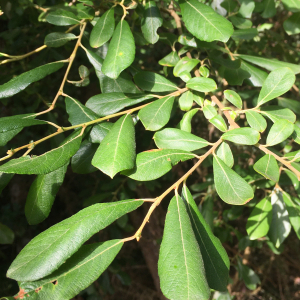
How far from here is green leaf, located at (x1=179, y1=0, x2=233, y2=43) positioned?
69cm

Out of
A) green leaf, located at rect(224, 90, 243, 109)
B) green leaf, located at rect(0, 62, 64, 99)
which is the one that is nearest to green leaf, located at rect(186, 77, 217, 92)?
green leaf, located at rect(224, 90, 243, 109)

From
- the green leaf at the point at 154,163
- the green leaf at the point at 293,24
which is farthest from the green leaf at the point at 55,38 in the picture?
the green leaf at the point at 293,24

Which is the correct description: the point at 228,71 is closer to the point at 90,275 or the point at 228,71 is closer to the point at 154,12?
the point at 154,12

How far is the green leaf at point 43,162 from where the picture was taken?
0.54 metres

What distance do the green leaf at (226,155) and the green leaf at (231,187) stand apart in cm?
5

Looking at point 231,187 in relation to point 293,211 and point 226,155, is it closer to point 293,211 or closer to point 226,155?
point 226,155

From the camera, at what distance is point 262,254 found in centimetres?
255

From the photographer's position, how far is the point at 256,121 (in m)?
0.73

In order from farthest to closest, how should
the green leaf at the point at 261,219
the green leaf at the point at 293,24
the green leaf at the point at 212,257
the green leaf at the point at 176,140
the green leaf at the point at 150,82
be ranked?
1. the green leaf at the point at 293,24
2. the green leaf at the point at 261,219
3. the green leaf at the point at 150,82
4. the green leaf at the point at 176,140
5. the green leaf at the point at 212,257

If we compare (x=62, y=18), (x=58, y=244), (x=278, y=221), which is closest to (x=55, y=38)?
(x=62, y=18)

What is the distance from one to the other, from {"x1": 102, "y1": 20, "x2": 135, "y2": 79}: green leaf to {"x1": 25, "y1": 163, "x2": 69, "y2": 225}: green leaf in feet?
0.83

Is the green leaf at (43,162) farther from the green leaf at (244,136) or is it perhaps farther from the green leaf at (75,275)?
the green leaf at (244,136)

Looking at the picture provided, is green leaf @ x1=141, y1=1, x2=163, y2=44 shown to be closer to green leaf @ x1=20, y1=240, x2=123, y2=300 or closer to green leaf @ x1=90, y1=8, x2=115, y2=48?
green leaf @ x1=90, y1=8, x2=115, y2=48

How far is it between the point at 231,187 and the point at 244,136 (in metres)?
0.12
